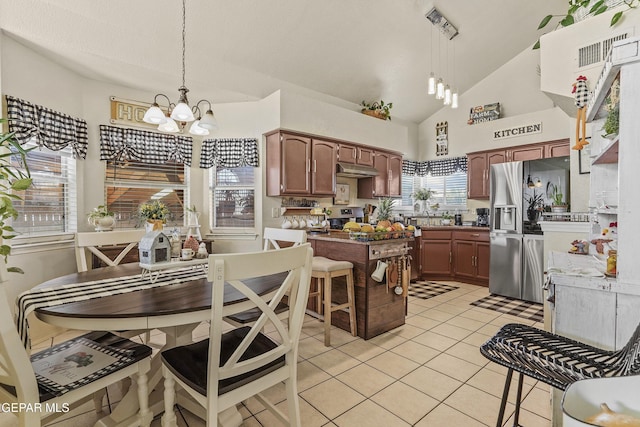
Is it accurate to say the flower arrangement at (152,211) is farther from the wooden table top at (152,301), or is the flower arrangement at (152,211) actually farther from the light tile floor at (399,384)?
the wooden table top at (152,301)

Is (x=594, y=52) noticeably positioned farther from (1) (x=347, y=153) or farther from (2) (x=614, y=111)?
(1) (x=347, y=153)

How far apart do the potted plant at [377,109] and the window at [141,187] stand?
2922 mm

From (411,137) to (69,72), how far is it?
5.31 metres

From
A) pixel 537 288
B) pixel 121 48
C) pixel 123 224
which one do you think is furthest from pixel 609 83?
pixel 123 224

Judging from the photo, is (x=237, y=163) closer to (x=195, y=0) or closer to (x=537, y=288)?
(x=195, y=0)

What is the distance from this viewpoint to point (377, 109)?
4953 millimetres

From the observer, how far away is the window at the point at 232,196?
406 cm

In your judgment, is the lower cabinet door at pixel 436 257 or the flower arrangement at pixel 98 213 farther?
the lower cabinet door at pixel 436 257

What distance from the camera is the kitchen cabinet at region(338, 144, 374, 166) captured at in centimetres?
439

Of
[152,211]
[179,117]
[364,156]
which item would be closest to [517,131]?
[364,156]

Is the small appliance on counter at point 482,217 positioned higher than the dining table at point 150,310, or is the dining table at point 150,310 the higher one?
the small appliance on counter at point 482,217

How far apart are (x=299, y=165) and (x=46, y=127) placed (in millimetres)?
2585

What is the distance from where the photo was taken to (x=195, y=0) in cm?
284

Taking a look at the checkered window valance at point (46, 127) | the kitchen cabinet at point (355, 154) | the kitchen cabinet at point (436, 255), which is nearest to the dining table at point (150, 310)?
the checkered window valance at point (46, 127)
